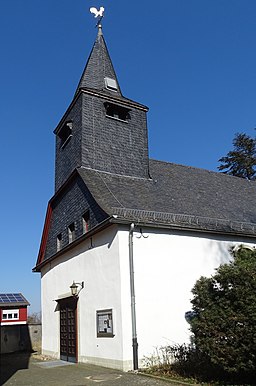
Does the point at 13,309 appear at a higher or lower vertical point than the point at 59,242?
lower

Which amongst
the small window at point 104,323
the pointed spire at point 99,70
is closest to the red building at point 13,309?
the pointed spire at point 99,70

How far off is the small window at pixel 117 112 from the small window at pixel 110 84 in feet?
5.29

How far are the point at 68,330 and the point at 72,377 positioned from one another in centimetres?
497

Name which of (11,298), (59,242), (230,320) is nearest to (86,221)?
(59,242)

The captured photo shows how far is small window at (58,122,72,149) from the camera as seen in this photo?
61.8 ft

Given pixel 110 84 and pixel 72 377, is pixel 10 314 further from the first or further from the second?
pixel 72 377

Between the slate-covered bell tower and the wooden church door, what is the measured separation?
220 inches

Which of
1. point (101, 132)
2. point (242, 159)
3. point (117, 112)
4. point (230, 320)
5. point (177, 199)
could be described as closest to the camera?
point (230, 320)

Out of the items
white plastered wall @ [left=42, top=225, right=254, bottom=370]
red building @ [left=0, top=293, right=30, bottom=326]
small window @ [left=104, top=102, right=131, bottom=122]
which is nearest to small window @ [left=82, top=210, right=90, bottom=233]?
white plastered wall @ [left=42, top=225, right=254, bottom=370]

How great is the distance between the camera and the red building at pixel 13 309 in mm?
27625

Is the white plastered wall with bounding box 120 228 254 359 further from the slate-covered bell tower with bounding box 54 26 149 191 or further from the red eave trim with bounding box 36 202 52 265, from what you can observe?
the red eave trim with bounding box 36 202 52 265

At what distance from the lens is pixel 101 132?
58.2 ft

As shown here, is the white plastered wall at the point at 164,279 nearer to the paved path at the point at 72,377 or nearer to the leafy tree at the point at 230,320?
the paved path at the point at 72,377

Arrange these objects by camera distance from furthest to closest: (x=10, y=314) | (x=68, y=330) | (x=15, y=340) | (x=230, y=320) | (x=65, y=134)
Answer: (x=10, y=314)
(x=15, y=340)
(x=65, y=134)
(x=68, y=330)
(x=230, y=320)
